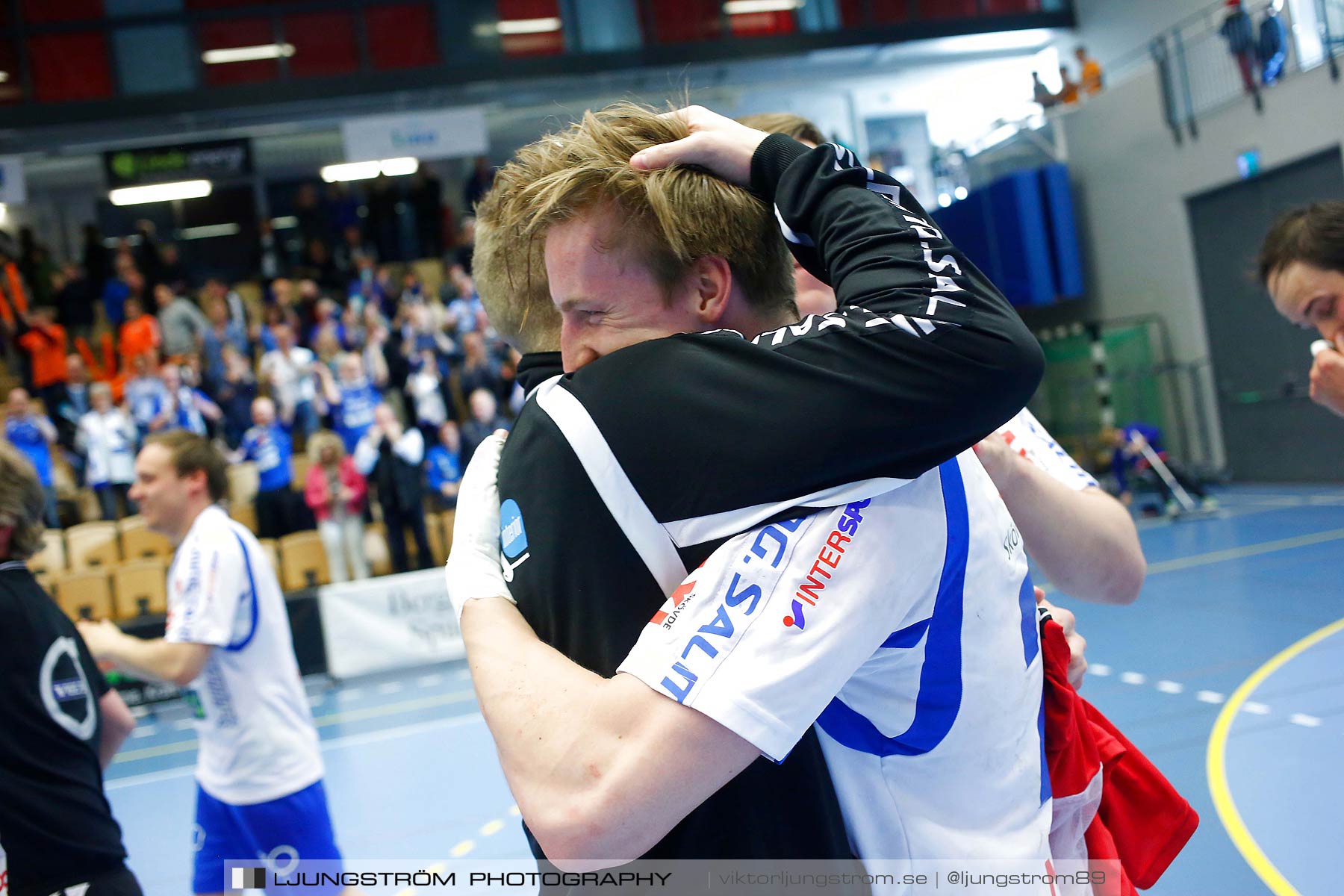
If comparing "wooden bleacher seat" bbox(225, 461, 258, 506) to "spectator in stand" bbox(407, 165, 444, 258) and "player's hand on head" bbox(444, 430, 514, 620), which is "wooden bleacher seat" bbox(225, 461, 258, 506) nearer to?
"spectator in stand" bbox(407, 165, 444, 258)

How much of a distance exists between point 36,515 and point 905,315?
Result: 2.61 m

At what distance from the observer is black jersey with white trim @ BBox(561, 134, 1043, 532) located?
0.93 m

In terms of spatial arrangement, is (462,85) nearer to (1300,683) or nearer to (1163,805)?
(1300,683)

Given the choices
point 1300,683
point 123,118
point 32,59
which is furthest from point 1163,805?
point 32,59

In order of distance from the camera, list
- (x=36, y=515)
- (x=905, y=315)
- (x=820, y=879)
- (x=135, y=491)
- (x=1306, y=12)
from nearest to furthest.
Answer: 1. (x=905, y=315)
2. (x=820, y=879)
3. (x=36, y=515)
4. (x=135, y=491)
5. (x=1306, y=12)

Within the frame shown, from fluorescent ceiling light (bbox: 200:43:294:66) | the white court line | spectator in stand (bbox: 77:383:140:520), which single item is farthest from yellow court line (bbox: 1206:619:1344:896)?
fluorescent ceiling light (bbox: 200:43:294:66)

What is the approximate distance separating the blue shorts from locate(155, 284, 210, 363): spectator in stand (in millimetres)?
12219

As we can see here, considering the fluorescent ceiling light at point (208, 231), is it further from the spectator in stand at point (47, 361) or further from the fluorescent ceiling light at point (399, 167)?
the spectator in stand at point (47, 361)


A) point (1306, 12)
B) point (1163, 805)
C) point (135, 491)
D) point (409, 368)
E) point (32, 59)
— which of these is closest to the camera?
point (1163, 805)

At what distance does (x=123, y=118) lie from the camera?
52.1ft

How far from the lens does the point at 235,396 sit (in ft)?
43.4

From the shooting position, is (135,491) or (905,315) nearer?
(905,315)

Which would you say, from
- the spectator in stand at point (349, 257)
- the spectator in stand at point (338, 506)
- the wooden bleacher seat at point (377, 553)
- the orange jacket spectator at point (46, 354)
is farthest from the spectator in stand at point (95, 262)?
the wooden bleacher seat at point (377, 553)

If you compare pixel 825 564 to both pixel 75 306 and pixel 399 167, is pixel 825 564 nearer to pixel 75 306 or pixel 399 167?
pixel 75 306
